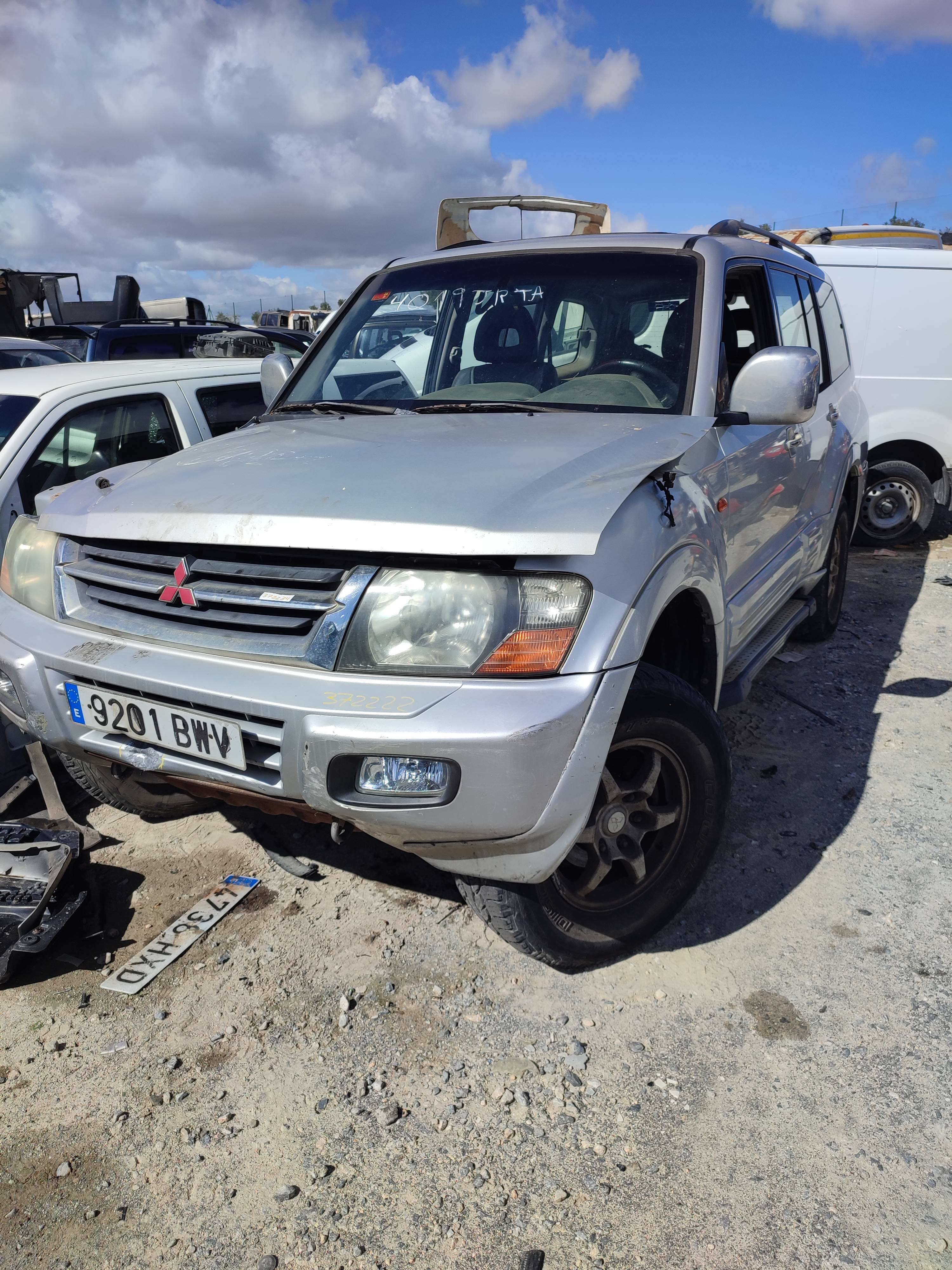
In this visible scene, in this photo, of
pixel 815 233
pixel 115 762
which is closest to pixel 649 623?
pixel 115 762

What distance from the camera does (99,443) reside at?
4012mm

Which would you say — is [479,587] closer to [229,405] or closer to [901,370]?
[229,405]

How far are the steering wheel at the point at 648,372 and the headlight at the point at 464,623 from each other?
1.08 m

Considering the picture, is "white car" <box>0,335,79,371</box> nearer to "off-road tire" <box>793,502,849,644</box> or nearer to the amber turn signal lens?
"off-road tire" <box>793,502,849,644</box>

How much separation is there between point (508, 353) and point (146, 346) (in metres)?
5.80

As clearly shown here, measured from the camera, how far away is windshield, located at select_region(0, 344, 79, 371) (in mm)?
7281

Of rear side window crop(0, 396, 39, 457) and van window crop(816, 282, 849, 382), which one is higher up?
van window crop(816, 282, 849, 382)

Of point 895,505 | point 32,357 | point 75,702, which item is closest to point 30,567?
point 75,702

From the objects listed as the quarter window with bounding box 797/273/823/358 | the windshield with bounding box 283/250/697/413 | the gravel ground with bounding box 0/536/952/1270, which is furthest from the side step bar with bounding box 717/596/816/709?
the quarter window with bounding box 797/273/823/358

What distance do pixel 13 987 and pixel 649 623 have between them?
6.51 feet

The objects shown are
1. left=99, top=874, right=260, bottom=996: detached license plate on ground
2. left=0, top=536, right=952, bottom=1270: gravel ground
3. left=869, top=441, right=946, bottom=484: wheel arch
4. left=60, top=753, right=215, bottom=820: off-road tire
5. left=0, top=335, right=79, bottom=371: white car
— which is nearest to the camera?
left=0, top=536, right=952, bottom=1270: gravel ground

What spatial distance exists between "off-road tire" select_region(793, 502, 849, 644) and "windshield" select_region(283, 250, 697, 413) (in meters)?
2.29

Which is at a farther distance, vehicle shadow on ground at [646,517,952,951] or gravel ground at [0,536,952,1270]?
vehicle shadow on ground at [646,517,952,951]

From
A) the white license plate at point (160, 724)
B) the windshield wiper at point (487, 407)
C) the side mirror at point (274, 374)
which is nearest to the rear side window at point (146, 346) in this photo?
the side mirror at point (274, 374)
